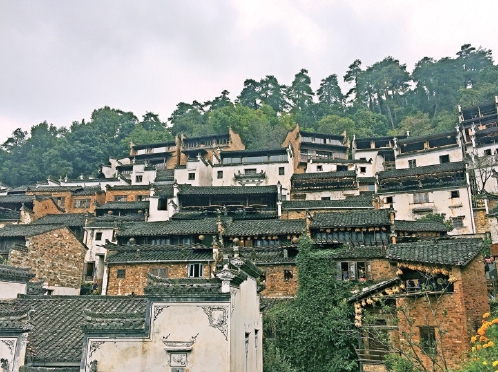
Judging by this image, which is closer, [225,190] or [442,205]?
[442,205]

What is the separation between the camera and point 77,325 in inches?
578

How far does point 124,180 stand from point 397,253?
46817mm

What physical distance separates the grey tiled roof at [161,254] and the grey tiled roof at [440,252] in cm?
1641

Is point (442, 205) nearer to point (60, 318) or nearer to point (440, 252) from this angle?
point (440, 252)

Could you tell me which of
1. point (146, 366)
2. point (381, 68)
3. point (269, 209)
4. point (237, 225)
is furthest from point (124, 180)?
point (381, 68)

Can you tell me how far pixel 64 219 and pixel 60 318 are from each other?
3476 centimetres

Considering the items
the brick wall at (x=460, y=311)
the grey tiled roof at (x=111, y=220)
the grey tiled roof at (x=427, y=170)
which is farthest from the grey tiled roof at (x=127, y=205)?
the brick wall at (x=460, y=311)

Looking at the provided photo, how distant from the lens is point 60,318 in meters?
15.2

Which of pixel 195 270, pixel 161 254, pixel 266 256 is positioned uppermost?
pixel 161 254

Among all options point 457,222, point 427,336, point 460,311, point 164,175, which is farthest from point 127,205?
point 460,311

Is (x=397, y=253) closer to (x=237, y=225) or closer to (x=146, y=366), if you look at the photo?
(x=146, y=366)

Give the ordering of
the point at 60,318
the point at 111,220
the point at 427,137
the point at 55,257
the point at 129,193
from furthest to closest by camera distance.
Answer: the point at 427,137
the point at 129,193
the point at 111,220
the point at 55,257
the point at 60,318

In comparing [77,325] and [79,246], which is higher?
[79,246]

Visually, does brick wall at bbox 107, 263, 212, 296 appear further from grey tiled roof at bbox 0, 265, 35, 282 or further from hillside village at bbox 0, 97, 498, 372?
grey tiled roof at bbox 0, 265, 35, 282
